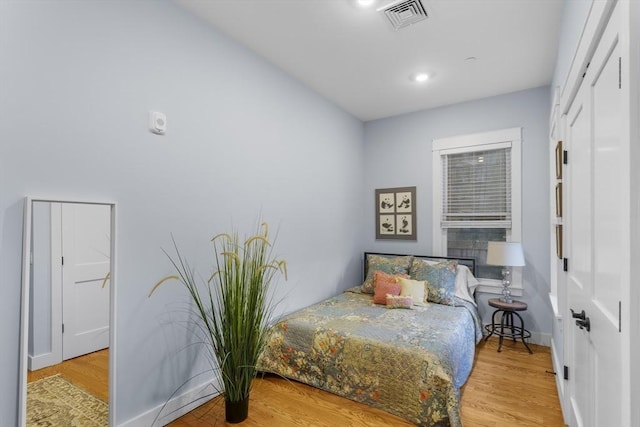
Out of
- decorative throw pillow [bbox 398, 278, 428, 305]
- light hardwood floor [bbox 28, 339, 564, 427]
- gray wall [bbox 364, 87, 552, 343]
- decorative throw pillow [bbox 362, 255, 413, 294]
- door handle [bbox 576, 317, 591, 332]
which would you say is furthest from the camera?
decorative throw pillow [bbox 362, 255, 413, 294]

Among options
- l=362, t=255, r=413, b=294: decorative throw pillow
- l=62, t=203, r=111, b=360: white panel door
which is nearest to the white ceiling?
l=62, t=203, r=111, b=360: white panel door

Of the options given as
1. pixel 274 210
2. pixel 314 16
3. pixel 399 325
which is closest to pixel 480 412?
pixel 399 325

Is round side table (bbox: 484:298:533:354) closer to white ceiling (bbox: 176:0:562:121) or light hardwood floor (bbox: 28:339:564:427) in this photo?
light hardwood floor (bbox: 28:339:564:427)

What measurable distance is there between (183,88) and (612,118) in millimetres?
2281

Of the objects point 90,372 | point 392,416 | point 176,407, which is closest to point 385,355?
point 392,416

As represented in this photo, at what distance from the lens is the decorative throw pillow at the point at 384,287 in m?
3.36

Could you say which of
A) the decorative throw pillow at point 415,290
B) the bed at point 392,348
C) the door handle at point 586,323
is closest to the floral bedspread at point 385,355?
the bed at point 392,348

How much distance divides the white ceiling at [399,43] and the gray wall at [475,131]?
0.24 meters

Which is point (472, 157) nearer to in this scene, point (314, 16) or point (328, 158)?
point (328, 158)

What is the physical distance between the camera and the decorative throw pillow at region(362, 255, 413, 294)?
12.5ft

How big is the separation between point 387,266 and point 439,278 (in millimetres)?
617

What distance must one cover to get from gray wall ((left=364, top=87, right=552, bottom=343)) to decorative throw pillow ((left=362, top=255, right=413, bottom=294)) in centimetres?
37

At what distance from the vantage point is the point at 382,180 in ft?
14.7

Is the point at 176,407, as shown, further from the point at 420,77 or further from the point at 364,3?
the point at 420,77
